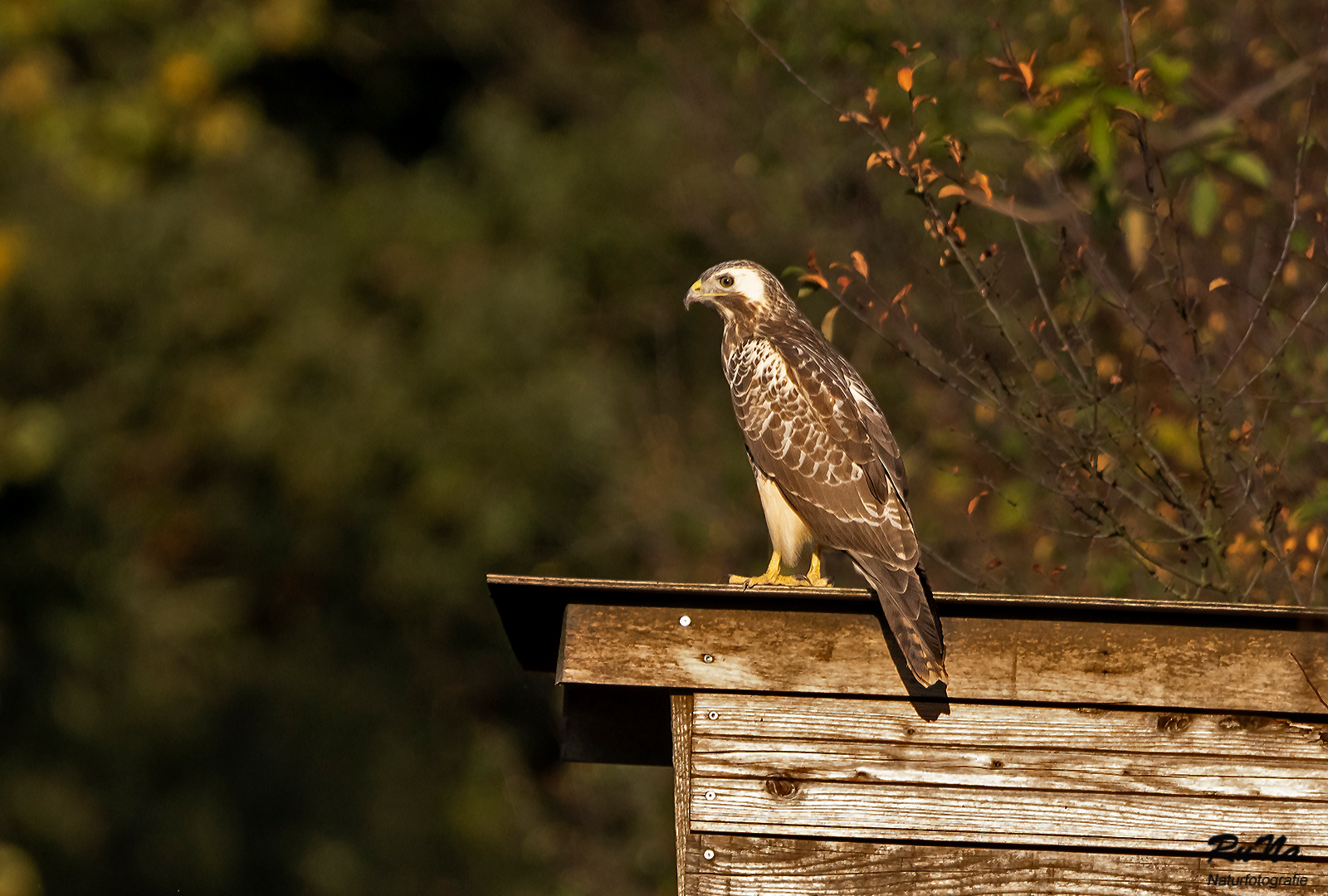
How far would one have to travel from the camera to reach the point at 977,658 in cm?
374

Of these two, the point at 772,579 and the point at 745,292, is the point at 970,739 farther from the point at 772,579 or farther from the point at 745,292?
the point at 745,292

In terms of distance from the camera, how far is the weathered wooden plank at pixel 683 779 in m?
3.74

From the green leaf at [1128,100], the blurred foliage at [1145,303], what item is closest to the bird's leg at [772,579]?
the blurred foliage at [1145,303]

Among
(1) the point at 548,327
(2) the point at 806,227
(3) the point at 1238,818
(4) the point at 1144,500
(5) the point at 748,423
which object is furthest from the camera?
(1) the point at 548,327

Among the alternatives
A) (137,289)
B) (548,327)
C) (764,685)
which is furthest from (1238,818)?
(137,289)

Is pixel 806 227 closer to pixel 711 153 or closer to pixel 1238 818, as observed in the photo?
pixel 711 153

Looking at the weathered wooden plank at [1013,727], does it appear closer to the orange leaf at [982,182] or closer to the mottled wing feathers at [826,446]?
the mottled wing feathers at [826,446]

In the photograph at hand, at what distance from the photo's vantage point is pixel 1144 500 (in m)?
4.84

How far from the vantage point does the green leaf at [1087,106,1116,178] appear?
409 centimetres

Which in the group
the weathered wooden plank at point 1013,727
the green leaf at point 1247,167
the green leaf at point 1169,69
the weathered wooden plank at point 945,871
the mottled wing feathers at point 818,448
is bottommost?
the weathered wooden plank at point 945,871

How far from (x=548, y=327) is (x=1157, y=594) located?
7.57 metres

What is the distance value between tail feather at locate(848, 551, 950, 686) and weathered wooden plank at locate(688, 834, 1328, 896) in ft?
1.49

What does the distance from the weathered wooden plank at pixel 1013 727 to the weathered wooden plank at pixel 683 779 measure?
0.03 metres

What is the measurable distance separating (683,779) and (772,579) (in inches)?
31.0
